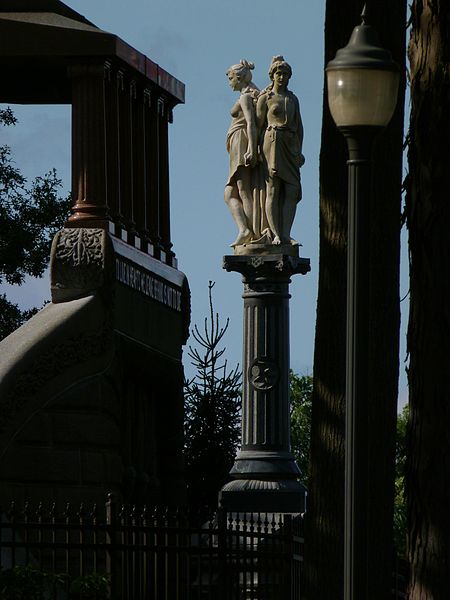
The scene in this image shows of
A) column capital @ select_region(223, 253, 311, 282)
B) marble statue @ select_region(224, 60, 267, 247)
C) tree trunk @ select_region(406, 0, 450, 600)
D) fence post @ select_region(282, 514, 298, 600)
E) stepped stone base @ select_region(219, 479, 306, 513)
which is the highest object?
marble statue @ select_region(224, 60, 267, 247)

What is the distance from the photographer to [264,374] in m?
32.9

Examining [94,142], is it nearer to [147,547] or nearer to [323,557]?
[147,547]

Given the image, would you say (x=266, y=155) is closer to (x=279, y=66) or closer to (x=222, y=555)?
(x=279, y=66)

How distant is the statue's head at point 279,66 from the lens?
33531 mm

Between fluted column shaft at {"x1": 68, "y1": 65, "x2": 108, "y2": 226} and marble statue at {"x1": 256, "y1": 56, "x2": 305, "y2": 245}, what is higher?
marble statue at {"x1": 256, "y1": 56, "x2": 305, "y2": 245}

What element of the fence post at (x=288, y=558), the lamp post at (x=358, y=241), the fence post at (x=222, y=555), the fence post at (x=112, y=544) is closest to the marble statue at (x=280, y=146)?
the fence post at (x=288, y=558)

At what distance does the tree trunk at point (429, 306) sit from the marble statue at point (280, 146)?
20010 millimetres

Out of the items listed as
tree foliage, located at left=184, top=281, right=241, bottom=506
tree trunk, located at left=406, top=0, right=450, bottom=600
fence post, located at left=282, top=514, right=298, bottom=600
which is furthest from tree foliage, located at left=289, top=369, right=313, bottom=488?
tree trunk, located at left=406, top=0, right=450, bottom=600

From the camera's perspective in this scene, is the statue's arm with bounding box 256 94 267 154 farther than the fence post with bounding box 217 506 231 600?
Yes

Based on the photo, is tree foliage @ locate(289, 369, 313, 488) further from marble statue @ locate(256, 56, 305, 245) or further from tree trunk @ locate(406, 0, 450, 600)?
tree trunk @ locate(406, 0, 450, 600)

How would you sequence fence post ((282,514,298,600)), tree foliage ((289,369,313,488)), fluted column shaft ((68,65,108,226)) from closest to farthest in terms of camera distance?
fence post ((282,514,298,600)), fluted column shaft ((68,65,108,226)), tree foliage ((289,369,313,488))

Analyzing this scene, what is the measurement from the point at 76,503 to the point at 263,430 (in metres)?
9.59

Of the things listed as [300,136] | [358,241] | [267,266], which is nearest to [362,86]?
[358,241]

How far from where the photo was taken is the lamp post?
12.6 metres
